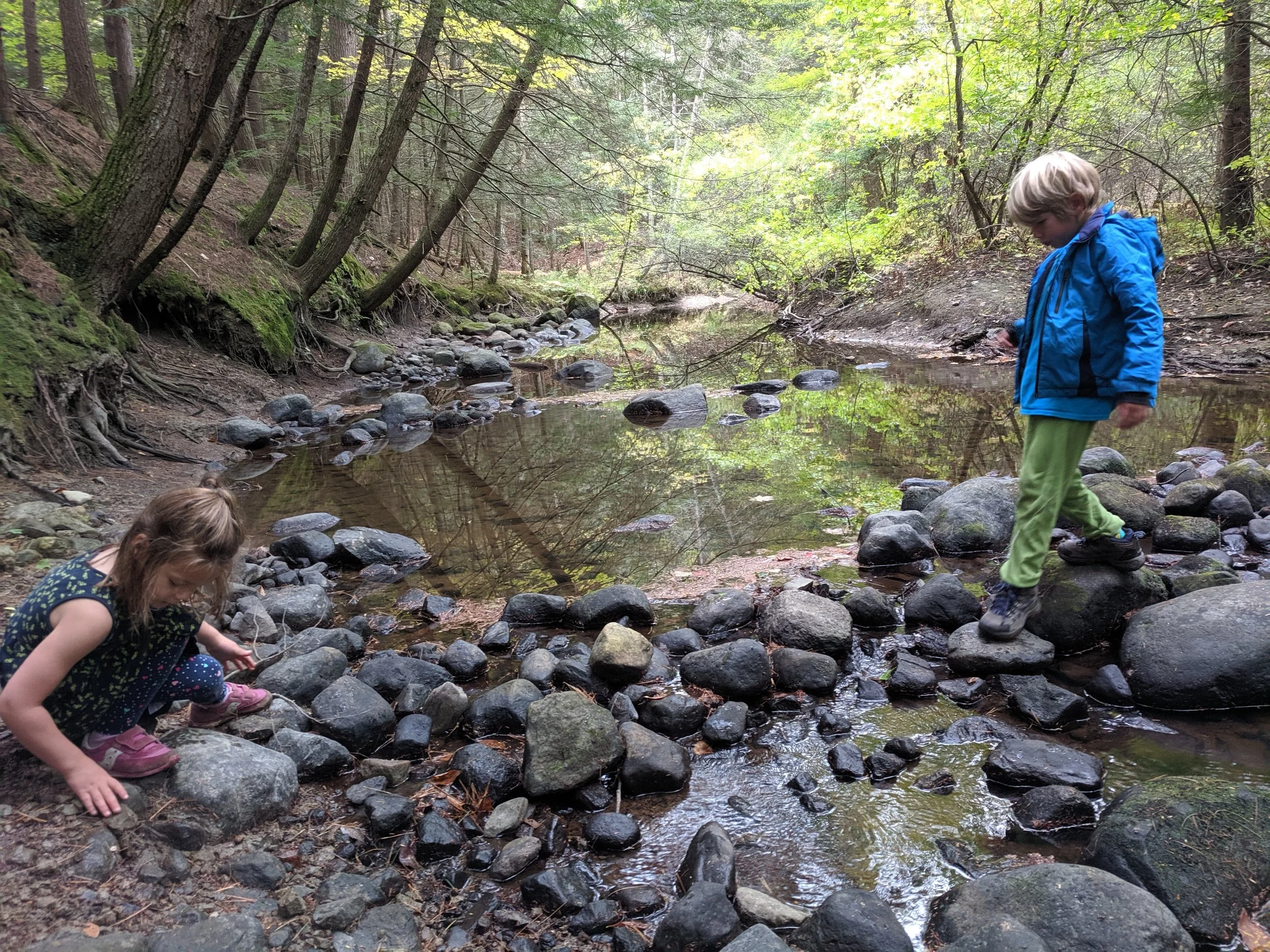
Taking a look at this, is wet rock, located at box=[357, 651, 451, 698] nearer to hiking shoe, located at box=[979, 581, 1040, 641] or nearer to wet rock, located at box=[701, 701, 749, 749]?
wet rock, located at box=[701, 701, 749, 749]

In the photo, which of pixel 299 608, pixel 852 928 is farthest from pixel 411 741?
pixel 852 928

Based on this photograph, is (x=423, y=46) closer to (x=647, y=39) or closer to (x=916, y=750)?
(x=647, y=39)

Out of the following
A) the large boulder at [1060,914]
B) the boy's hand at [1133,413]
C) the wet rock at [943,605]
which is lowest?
the large boulder at [1060,914]

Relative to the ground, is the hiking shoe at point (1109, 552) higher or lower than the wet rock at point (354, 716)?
higher

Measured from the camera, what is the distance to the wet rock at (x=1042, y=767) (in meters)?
2.52

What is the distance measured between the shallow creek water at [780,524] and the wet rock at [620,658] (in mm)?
526

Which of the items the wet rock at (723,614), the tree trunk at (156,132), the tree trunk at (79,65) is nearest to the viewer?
the wet rock at (723,614)

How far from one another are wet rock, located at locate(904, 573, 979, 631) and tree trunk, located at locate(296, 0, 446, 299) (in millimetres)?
7338

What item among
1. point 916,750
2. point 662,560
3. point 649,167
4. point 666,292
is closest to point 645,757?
point 916,750

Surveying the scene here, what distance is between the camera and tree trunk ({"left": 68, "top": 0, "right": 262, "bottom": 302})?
6414 millimetres

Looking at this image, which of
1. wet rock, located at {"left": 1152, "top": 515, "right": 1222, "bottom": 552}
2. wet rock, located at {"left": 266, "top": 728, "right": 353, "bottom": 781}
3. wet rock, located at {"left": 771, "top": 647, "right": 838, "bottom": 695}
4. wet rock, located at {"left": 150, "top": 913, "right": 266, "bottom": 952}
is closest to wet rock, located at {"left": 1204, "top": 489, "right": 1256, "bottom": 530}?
wet rock, located at {"left": 1152, "top": 515, "right": 1222, "bottom": 552}

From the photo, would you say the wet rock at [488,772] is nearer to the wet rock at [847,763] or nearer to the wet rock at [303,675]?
the wet rock at [303,675]

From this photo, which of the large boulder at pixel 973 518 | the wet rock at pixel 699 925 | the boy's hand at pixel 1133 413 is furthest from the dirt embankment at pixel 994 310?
the wet rock at pixel 699 925

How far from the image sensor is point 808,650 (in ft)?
11.5
